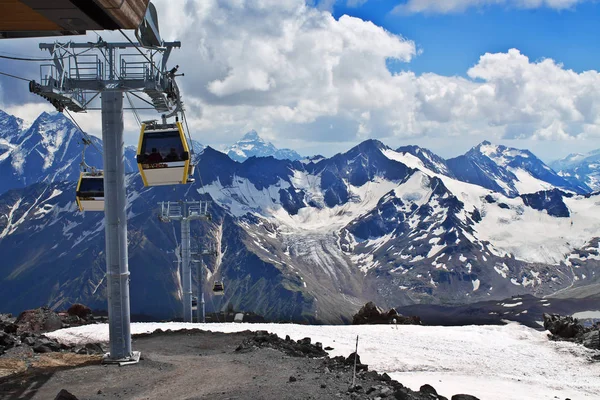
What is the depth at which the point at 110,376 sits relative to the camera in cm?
1723

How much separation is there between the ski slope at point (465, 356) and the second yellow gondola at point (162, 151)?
9592 millimetres

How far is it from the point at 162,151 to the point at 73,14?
46.2 ft

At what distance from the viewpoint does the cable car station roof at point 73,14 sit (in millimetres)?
7039

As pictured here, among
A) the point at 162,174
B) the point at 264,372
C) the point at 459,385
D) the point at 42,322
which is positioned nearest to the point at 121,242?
the point at 162,174

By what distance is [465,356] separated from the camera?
28.3m

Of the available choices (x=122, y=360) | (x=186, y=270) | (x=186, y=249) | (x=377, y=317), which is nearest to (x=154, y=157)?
(x=122, y=360)

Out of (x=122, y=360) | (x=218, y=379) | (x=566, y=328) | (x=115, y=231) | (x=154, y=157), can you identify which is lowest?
(x=566, y=328)

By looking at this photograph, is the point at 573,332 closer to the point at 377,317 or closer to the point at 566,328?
the point at 566,328

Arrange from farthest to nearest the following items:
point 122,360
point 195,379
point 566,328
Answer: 1. point 566,328
2. point 122,360
3. point 195,379

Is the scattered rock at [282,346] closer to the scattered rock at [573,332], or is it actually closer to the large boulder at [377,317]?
the scattered rock at [573,332]

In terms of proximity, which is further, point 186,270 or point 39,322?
point 186,270

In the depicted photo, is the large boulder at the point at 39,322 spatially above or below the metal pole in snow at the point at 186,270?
below

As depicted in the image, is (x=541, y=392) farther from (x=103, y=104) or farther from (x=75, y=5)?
(x=75, y=5)

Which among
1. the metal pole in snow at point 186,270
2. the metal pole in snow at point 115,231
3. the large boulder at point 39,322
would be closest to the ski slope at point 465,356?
the large boulder at point 39,322
